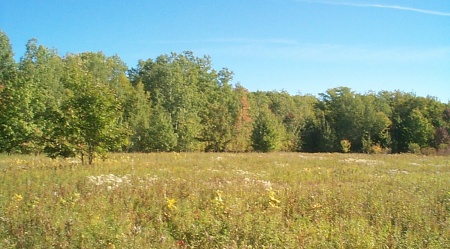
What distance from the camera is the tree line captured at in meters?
14.0

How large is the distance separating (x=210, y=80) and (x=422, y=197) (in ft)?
168

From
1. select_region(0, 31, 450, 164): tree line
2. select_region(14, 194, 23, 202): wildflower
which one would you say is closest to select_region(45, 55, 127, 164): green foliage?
select_region(0, 31, 450, 164): tree line

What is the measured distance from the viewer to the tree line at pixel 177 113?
45.8ft

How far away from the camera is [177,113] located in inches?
1772

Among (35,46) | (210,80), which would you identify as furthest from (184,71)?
(35,46)

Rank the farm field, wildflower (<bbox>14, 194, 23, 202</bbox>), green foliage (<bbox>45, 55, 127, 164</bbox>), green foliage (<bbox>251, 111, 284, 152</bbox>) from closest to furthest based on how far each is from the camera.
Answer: the farm field
wildflower (<bbox>14, 194, 23, 202</bbox>)
green foliage (<bbox>45, 55, 127, 164</bbox>)
green foliage (<bbox>251, 111, 284, 152</bbox>)

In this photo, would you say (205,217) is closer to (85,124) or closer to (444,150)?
(85,124)

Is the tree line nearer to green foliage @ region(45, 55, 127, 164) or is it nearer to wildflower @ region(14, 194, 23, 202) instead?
green foliage @ region(45, 55, 127, 164)

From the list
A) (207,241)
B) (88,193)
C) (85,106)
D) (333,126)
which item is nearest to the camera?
(207,241)

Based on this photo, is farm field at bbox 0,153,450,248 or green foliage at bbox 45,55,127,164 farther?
green foliage at bbox 45,55,127,164

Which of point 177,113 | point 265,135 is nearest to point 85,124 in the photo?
point 265,135

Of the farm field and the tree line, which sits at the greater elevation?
the tree line

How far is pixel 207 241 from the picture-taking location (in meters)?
5.33

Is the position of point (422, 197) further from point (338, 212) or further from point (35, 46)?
point (35, 46)
